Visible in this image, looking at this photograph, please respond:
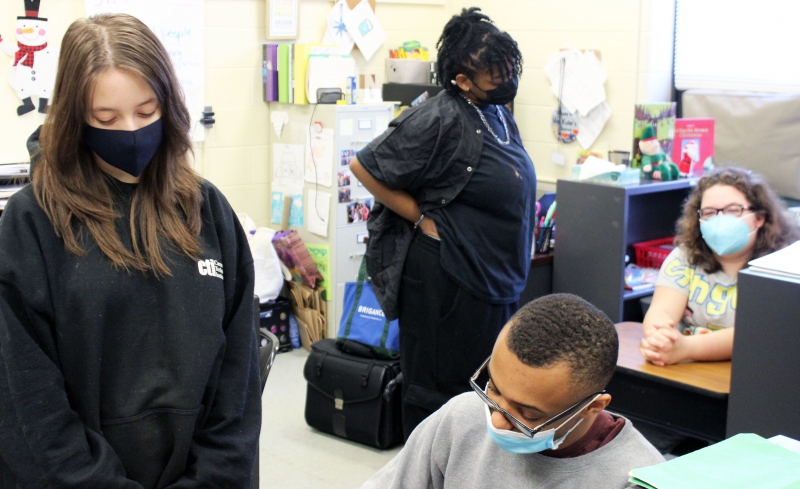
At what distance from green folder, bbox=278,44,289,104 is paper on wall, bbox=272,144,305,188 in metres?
0.26

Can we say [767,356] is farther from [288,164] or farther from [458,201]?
[288,164]

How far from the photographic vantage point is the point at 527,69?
4.77 m

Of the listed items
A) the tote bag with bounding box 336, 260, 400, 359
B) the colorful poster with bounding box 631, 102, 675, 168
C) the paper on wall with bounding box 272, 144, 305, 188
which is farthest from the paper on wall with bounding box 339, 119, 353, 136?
the colorful poster with bounding box 631, 102, 675, 168

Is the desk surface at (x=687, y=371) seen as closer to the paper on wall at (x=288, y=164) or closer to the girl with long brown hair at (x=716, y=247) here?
the girl with long brown hair at (x=716, y=247)

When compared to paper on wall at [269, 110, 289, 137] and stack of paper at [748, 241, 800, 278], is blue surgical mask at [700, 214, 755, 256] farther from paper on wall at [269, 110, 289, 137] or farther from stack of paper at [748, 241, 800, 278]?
paper on wall at [269, 110, 289, 137]

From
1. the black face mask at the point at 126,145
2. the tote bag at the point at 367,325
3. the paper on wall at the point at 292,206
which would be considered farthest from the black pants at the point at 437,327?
the paper on wall at the point at 292,206

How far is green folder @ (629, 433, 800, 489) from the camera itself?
1.00 metres

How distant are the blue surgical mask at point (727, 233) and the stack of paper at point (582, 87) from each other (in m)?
2.10

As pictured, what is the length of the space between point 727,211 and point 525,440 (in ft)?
5.11

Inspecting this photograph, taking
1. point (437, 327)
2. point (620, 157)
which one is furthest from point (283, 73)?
point (437, 327)

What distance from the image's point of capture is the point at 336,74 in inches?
167

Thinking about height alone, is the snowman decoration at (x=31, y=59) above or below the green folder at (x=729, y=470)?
above

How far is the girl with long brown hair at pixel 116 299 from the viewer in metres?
1.21

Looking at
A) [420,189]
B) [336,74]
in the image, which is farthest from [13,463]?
[336,74]
